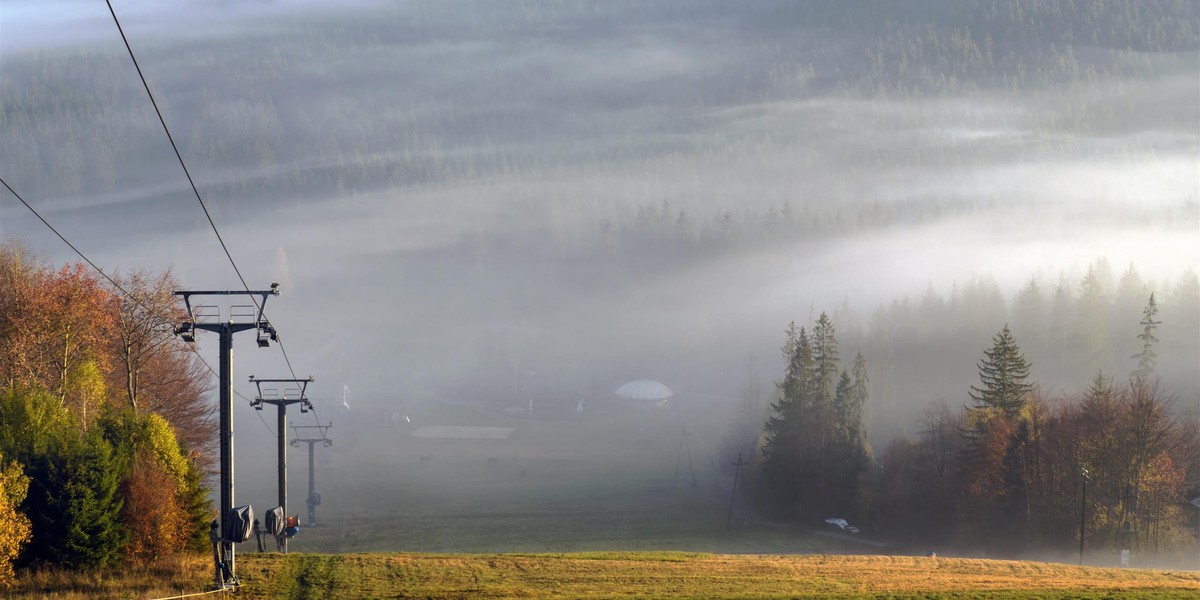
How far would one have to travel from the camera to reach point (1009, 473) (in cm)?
10156

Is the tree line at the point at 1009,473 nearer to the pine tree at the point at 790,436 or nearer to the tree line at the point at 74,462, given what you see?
the pine tree at the point at 790,436

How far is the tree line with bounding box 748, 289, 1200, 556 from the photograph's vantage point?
310 ft

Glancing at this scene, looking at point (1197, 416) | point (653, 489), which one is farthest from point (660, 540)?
point (1197, 416)

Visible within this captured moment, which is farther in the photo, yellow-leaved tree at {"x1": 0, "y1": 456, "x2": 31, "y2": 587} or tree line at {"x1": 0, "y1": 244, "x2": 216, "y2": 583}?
tree line at {"x1": 0, "y1": 244, "x2": 216, "y2": 583}

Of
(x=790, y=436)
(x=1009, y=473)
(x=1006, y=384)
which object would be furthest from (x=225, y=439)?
(x=790, y=436)

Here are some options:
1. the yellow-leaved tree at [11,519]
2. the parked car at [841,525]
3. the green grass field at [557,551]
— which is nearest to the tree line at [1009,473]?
the parked car at [841,525]

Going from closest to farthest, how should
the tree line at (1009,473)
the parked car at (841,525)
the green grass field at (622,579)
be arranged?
the green grass field at (622,579), the tree line at (1009,473), the parked car at (841,525)

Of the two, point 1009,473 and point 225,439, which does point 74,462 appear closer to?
point 225,439

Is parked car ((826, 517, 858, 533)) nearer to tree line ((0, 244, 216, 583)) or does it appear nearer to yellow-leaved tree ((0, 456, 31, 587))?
tree line ((0, 244, 216, 583))

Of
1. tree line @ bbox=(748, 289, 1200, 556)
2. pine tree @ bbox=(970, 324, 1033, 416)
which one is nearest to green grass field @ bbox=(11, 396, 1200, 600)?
tree line @ bbox=(748, 289, 1200, 556)

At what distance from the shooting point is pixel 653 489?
501 ft

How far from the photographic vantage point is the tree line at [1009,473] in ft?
310

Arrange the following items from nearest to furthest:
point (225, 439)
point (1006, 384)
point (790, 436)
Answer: point (225, 439) < point (1006, 384) < point (790, 436)

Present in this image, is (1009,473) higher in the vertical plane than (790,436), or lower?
lower
